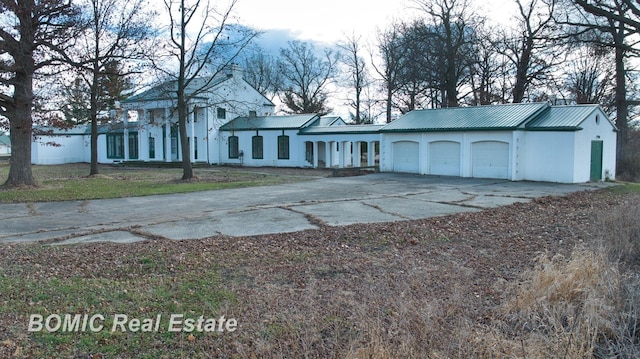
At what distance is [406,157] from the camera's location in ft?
92.8

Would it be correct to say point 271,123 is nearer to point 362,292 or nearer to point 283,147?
point 283,147

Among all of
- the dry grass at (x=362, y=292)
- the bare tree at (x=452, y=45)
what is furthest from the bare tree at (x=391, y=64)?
A: the dry grass at (x=362, y=292)

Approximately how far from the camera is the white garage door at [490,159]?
23922 mm

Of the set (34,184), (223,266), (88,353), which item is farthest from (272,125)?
(88,353)

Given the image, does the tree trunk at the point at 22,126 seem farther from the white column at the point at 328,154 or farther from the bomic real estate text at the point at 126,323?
the white column at the point at 328,154

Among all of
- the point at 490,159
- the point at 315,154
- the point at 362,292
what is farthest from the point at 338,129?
the point at 362,292

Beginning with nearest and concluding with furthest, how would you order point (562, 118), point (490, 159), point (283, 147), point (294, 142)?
point (562, 118) → point (490, 159) → point (294, 142) → point (283, 147)

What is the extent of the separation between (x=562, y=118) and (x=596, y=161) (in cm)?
270

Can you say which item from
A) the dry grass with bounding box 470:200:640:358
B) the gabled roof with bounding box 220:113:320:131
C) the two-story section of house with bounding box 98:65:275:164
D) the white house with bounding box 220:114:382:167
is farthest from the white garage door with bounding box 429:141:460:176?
the dry grass with bounding box 470:200:640:358

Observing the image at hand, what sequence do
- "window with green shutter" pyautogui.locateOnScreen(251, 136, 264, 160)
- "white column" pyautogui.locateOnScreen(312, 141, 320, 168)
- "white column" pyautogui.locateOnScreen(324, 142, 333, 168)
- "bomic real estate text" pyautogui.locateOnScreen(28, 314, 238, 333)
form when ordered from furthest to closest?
"window with green shutter" pyautogui.locateOnScreen(251, 136, 264, 160) < "white column" pyautogui.locateOnScreen(324, 142, 333, 168) < "white column" pyautogui.locateOnScreen(312, 141, 320, 168) < "bomic real estate text" pyautogui.locateOnScreen(28, 314, 238, 333)

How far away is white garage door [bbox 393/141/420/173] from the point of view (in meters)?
27.8

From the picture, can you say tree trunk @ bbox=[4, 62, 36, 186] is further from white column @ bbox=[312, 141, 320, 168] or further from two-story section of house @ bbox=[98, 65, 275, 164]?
white column @ bbox=[312, 141, 320, 168]

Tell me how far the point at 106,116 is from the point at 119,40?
9622 millimetres

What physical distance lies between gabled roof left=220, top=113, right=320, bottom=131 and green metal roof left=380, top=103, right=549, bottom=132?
29.9ft
